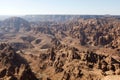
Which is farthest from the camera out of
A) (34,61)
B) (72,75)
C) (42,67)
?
(34,61)

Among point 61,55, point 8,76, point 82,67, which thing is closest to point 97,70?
point 82,67

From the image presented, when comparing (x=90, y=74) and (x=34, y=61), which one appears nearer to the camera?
(x=90, y=74)

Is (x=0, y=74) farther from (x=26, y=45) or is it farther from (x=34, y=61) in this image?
(x=26, y=45)

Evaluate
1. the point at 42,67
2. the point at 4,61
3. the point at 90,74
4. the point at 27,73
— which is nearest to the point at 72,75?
the point at 90,74

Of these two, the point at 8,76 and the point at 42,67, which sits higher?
the point at 8,76

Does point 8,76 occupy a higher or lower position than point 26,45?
higher

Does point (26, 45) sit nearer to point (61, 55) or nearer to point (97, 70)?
point (61, 55)

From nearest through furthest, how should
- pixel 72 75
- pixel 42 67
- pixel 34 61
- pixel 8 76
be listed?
pixel 8 76, pixel 72 75, pixel 42 67, pixel 34 61

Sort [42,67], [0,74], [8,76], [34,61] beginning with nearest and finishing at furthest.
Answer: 1. [8,76]
2. [0,74]
3. [42,67]
4. [34,61]

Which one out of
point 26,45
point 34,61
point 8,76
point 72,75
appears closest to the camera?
point 8,76
